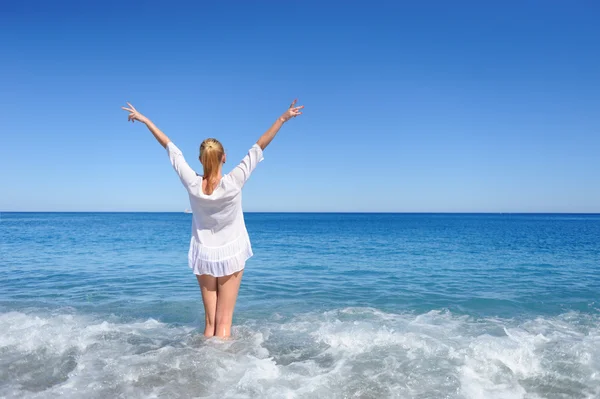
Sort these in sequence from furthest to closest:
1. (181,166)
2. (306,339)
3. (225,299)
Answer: (306,339) < (225,299) < (181,166)

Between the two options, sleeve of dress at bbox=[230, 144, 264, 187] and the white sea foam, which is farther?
sleeve of dress at bbox=[230, 144, 264, 187]

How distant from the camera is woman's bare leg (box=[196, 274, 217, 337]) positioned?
5.52 m

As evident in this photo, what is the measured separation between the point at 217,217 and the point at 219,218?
0.03 meters

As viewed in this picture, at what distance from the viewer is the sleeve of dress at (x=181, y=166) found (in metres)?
5.02

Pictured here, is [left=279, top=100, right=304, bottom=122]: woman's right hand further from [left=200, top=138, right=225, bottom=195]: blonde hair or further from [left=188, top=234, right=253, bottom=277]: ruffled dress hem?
[left=188, top=234, right=253, bottom=277]: ruffled dress hem

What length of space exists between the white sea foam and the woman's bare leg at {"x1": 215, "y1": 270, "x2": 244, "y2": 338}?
0.72ft

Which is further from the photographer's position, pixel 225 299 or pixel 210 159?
pixel 225 299

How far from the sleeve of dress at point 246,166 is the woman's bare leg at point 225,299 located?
1.30m

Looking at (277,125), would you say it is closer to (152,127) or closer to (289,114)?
(289,114)

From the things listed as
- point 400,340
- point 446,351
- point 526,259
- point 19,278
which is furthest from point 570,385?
point 526,259

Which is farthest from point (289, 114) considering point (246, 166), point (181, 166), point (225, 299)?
point (225, 299)

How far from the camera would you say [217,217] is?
5.19 metres

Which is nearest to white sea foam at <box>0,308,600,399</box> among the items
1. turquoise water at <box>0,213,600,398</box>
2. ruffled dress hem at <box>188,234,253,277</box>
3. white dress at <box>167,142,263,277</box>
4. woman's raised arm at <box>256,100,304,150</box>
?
turquoise water at <box>0,213,600,398</box>

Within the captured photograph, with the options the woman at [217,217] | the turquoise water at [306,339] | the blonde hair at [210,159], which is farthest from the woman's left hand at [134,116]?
the turquoise water at [306,339]
